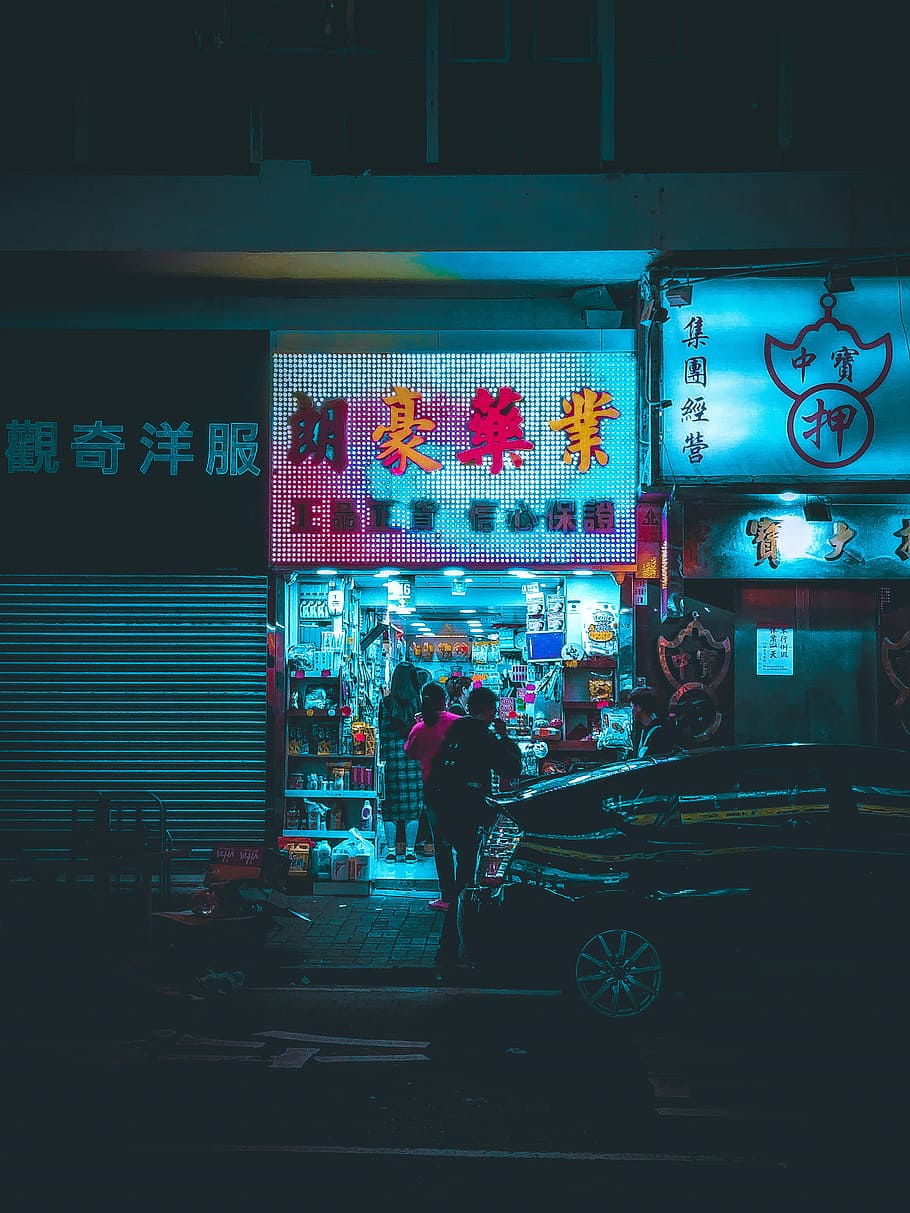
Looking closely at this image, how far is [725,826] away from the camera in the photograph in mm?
7375

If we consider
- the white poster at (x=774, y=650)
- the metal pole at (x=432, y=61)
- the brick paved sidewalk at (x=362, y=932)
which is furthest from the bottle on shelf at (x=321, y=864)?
the metal pole at (x=432, y=61)

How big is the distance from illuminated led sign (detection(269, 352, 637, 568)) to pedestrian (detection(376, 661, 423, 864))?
178 cm

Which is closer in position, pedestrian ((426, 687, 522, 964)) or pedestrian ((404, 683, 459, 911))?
pedestrian ((426, 687, 522, 964))

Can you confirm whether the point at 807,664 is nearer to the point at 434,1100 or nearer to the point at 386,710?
the point at 386,710

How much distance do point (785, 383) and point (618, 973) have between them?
6788mm

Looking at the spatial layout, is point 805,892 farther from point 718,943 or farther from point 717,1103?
point 717,1103

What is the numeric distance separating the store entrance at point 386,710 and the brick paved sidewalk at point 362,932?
0.37 metres

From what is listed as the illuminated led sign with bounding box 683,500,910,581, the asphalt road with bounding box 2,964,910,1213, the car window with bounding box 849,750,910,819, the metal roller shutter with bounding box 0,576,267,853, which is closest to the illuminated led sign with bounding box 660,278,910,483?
the illuminated led sign with bounding box 683,500,910,581

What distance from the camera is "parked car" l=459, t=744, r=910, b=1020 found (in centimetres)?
710

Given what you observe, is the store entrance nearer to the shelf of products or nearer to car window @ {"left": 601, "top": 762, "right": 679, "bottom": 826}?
the shelf of products

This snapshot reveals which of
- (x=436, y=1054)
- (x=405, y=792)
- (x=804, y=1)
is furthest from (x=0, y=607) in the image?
(x=804, y=1)

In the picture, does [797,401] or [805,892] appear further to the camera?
[797,401]

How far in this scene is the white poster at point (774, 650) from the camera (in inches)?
484

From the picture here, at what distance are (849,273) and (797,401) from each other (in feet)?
4.58
